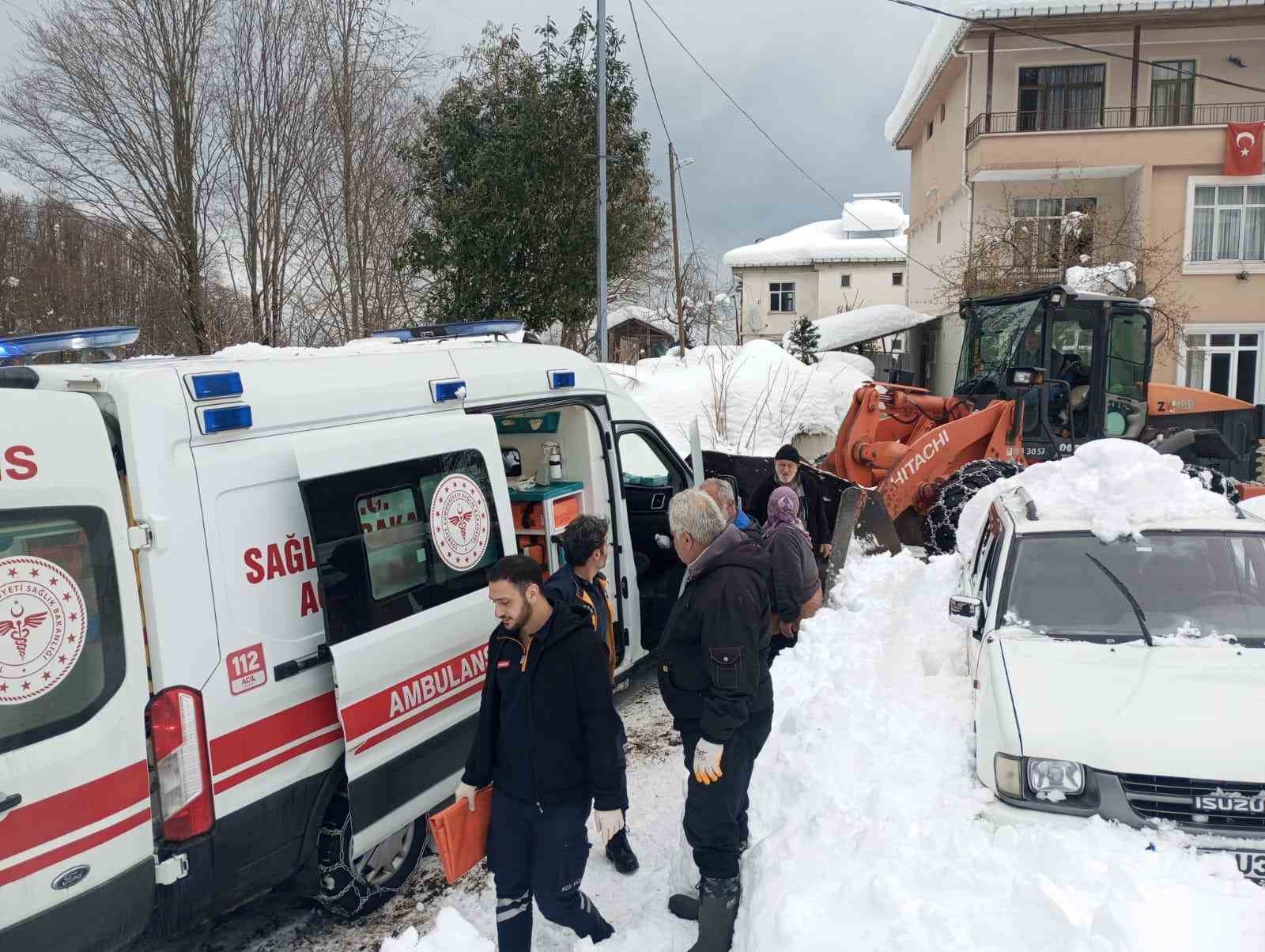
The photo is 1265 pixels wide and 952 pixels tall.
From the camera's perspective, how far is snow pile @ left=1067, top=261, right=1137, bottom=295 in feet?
41.9

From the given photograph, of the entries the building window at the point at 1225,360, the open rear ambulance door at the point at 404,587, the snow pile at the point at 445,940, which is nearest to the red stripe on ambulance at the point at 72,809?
the open rear ambulance door at the point at 404,587

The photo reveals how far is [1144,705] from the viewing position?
373 cm

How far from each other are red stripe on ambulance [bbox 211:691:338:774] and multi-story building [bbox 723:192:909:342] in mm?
46939

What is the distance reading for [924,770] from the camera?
433 centimetres

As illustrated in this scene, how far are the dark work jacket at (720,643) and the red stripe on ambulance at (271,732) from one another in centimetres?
133

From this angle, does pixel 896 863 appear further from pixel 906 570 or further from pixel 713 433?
pixel 713 433

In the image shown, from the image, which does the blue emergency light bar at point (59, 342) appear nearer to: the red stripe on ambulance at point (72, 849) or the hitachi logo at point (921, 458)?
the red stripe on ambulance at point (72, 849)

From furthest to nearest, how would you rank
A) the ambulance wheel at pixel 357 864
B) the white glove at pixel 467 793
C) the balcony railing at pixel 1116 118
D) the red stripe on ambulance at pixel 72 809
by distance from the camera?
the balcony railing at pixel 1116 118 < the ambulance wheel at pixel 357 864 < the white glove at pixel 467 793 < the red stripe on ambulance at pixel 72 809

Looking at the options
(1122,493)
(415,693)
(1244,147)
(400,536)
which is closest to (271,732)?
(415,693)

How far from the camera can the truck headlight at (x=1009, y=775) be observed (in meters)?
3.63

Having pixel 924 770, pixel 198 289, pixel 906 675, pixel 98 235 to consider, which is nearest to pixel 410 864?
pixel 924 770

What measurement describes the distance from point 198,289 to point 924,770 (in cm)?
1032

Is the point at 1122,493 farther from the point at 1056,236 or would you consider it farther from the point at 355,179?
the point at 1056,236

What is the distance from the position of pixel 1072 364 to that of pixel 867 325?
17.0m
